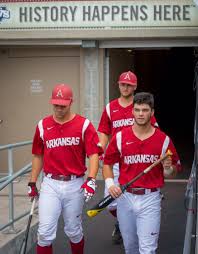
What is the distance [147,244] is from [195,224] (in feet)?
1.86

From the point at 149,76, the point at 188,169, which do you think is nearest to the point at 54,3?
the point at 188,169

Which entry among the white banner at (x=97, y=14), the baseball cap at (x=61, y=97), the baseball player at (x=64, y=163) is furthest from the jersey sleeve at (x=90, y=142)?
the white banner at (x=97, y=14)

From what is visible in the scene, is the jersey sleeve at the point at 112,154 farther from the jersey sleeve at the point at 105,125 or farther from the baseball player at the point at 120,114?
the jersey sleeve at the point at 105,125

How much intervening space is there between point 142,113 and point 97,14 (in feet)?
20.0

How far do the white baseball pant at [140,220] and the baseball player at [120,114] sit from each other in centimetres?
158

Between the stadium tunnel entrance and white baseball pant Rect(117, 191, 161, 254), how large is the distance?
23.9 feet

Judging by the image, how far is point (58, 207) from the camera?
544 centimetres

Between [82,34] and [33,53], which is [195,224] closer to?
[82,34]

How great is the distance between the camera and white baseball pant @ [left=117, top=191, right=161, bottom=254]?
4.79 m

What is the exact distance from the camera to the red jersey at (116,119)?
6.59 metres

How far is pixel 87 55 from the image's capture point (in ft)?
35.9

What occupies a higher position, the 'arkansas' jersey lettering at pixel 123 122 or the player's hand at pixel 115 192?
the 'arkansas' jersey lettering at pixel 123 122

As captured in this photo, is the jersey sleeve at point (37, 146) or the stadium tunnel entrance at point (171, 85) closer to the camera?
the jersey sleeve at point (37, 146)

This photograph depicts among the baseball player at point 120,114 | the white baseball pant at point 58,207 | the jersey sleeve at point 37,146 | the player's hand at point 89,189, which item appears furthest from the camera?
the baseball player at point 120,114
